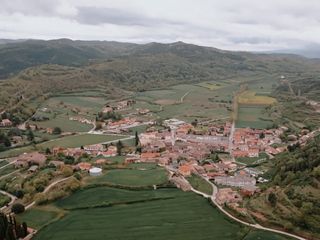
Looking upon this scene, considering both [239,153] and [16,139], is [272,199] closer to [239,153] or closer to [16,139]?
[239,153]

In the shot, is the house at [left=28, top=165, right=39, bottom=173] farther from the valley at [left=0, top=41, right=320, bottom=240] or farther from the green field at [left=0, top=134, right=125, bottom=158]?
the green field at [left=0, top=134, right=125, bottom=158]

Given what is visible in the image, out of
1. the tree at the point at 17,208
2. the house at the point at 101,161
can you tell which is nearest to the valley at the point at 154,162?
the house at the point at 101,161

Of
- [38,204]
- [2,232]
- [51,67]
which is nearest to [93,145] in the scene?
[38,204]

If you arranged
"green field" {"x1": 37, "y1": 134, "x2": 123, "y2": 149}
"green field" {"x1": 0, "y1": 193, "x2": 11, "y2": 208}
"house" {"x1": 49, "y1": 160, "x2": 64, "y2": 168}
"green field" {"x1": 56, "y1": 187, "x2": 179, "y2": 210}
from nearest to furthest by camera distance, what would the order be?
"green field" {"x1": 56, "y1": 187, "x2": 179, "y2": 210} < "green field" {"x1": 0, "y1": 193, "x2": 11, "y2": 208} < "house" {"x1": 49, "y1": 160, "x2": 64, "y2": 168} < "green field" {"x1": 37, "y1": 134, "x2": 123, "y2": 149}

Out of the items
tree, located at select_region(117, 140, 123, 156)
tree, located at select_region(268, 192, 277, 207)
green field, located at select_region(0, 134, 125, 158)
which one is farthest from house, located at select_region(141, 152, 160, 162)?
tree, located at select_region(268, 192, 277, 207)

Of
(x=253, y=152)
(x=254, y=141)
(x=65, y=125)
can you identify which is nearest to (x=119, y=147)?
→ (x=253, y=152)

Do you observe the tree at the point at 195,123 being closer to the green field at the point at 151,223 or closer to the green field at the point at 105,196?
the green field at the point at 105,196

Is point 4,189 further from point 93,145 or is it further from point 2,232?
point 93,145
